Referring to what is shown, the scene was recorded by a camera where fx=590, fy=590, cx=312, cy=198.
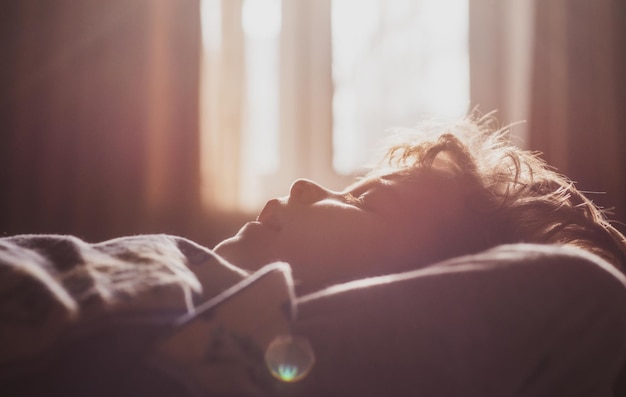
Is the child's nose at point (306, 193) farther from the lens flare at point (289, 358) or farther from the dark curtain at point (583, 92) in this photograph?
the dark curtain at point (583, 92)

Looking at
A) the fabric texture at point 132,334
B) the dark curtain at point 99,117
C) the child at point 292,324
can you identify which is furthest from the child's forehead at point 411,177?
the dark curtain at point 99,117

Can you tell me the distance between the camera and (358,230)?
0.96 meters

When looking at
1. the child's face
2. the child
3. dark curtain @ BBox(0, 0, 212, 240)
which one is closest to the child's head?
the child's face

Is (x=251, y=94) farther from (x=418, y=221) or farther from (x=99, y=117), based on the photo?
(x=418, y=221)

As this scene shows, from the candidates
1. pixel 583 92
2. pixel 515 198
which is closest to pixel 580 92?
pixel 583 92

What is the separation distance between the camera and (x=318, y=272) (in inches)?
36.1

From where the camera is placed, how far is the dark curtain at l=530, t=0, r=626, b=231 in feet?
8.17

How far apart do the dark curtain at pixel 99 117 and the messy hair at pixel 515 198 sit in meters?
1.45

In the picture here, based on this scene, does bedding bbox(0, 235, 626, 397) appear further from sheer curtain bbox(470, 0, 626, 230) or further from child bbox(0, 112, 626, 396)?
sheer curtain bbox(470, 0, 626, 230)

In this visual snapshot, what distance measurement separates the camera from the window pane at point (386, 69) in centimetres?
262

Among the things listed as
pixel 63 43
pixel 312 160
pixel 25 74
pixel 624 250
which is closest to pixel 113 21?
pixel 63 43

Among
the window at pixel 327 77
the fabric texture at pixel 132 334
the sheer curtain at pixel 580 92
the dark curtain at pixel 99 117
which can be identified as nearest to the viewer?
Result: the fabric texture at pixel 132 334

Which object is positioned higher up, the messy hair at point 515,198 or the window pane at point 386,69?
the window pane at point 386,69

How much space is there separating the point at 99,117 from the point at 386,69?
1.24 metres
